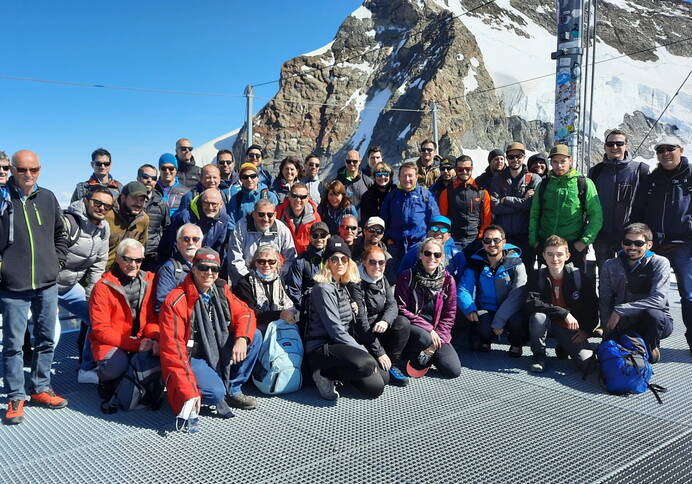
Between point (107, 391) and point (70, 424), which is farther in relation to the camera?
point (107, 391)

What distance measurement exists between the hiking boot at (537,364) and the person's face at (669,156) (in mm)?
2432

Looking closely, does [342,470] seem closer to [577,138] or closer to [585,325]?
[585,325]

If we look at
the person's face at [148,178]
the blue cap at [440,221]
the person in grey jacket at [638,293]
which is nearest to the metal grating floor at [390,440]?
the person in grey jacket at [638,293]

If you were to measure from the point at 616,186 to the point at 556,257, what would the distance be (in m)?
1.36

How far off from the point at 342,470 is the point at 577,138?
17.5 ft

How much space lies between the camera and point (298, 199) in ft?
18.2

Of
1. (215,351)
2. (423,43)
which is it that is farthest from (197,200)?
(423,43)

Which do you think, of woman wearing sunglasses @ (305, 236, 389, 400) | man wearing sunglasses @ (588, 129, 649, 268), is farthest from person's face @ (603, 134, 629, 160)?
woman wearing sunglasses @ (305, 236, 389, 400)

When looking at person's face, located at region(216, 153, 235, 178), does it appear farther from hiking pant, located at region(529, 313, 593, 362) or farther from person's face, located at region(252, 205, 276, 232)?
hiking pant, located at region(529, 313, 593, 362)

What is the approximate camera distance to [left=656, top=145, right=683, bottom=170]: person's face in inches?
203

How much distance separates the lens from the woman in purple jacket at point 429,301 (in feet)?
15.4

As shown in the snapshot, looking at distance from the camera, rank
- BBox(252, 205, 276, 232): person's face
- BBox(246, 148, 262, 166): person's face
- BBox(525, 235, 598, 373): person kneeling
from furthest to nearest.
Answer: BBox(246, 148, 262, 166): person's face
BBox(252, 205, 276, 232): person's face
BBox(525, 235, 598, 373): person kneeling

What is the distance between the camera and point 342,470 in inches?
115

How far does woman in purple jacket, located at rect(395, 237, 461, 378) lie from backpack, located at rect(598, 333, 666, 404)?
1267 millimetres
